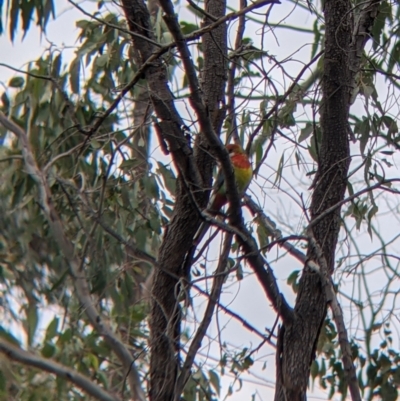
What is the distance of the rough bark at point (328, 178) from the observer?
2613 mm

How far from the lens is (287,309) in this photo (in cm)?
262

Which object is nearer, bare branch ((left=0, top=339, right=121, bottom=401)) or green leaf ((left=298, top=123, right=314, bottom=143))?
bare branch ((left=0, top=339, right=121, bottom=401))

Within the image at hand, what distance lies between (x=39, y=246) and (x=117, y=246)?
0.65m

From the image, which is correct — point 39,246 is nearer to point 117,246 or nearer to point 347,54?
point 117,246

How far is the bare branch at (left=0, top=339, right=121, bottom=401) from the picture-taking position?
8.96 ft

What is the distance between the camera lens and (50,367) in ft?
9.11

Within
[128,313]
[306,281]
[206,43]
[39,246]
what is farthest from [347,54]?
[39,246]

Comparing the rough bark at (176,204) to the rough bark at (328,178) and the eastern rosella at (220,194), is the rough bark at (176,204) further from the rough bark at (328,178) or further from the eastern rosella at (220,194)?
the rough bark at (328,178)

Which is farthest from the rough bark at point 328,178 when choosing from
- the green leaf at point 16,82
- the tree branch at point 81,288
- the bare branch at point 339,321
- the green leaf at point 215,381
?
the green leaf at point 16,82

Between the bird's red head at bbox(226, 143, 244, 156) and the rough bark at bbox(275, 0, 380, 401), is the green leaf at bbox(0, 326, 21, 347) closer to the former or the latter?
the rough bark at bbox(275, 0, 380, 401)

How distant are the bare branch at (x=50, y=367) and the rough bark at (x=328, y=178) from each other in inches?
24.7

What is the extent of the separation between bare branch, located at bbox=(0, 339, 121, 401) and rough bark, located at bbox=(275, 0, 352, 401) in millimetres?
628

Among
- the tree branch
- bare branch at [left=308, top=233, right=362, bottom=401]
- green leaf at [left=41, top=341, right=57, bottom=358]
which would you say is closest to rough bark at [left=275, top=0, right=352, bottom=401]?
bare branch at [left=308, top=233, right=362, bottom=401]

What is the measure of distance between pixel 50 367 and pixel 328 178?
3.71 feet
